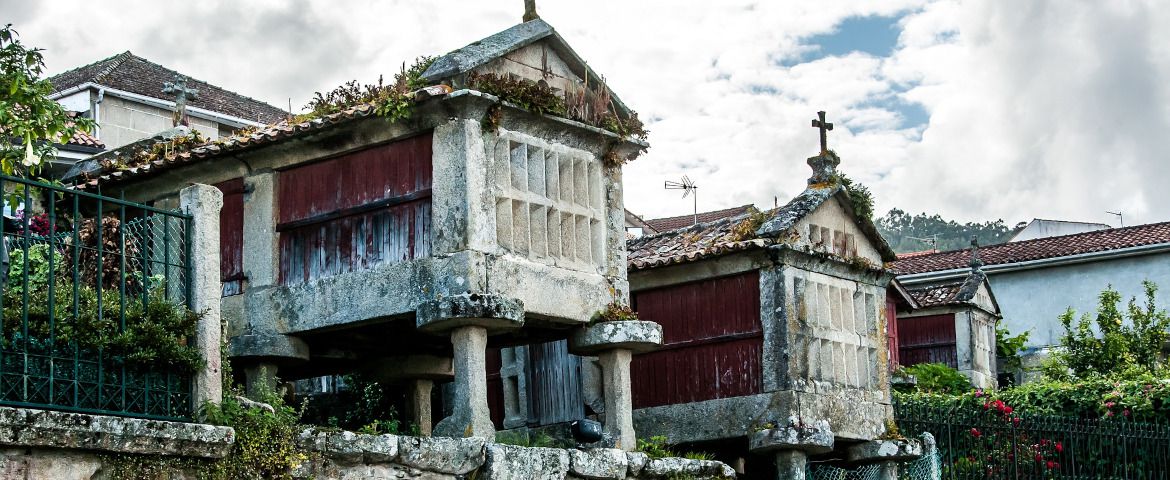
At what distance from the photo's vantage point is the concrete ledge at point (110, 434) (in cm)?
702

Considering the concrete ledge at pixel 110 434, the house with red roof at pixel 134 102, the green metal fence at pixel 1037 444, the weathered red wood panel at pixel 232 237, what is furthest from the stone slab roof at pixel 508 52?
the house with red roof at pixel 134 102

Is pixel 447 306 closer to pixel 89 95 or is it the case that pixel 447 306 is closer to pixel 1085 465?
pixel 1085 465

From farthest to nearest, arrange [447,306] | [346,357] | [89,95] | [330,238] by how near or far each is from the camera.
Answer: [89,95] < [346,357] < [330,238] < [447,306]

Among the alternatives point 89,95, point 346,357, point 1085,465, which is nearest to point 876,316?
point 1085,465

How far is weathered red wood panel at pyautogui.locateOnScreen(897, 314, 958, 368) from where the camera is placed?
24.2m

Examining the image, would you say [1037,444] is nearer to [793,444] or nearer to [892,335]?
[892,335]

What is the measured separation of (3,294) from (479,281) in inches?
143

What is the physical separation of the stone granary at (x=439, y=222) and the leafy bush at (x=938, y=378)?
11335mm

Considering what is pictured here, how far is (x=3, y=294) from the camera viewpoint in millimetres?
7625

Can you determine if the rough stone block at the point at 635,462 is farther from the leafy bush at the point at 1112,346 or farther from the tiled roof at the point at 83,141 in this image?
the leafy bush at the point at 1112,346

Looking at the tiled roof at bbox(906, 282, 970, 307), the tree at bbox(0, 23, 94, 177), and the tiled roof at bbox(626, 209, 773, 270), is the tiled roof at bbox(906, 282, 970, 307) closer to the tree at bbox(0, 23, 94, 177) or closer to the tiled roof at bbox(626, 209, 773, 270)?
the tiled roof at bbox(626, 209, 773, 270)

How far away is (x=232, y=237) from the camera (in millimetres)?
11914

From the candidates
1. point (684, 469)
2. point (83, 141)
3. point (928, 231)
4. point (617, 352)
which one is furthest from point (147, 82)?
point (928, 231)

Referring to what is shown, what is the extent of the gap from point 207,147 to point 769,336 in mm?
5279
